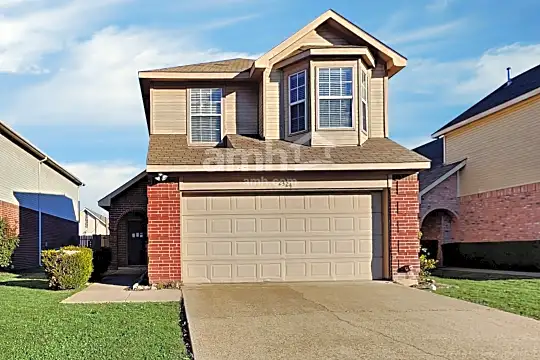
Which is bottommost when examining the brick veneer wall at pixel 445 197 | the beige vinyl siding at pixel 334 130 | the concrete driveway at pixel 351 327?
the concrete driveway at pixel 351 327

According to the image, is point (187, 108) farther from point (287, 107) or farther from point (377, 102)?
point (377, 102)

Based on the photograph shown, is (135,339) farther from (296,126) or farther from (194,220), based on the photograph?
(296,126)

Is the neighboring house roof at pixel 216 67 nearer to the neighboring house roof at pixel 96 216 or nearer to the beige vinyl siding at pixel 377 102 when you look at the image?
the beige vinyl siding at pixel 377 102

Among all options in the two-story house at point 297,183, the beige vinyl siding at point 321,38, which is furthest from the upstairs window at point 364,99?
the beige vinyl siding at point 321,38

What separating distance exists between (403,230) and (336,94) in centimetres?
379

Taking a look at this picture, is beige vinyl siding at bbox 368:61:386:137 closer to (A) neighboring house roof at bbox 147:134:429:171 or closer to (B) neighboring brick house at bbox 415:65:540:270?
(A) neighboring house roof at bbox 147:134:429:171

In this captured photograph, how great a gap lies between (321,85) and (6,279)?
10633 millimetres

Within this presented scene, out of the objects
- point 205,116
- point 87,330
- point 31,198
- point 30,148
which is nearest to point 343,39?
point 205,116

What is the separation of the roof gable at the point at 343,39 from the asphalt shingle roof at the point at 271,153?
83.1 inches

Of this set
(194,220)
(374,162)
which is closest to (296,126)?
(374,162)

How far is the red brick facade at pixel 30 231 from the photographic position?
2343 cm

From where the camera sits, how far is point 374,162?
14.8 m

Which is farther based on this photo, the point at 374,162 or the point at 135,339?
the point at 374,162

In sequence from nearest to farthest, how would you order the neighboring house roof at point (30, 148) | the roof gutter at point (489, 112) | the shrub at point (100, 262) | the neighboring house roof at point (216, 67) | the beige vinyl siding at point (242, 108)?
the neighboring house roof at point (216, 67)
the beige vinyl siding at point (242, 108)
the shrub at point (100, 262)
the roof gutter at point (489, 112)
the neighboring house roof at point (30, 148)
